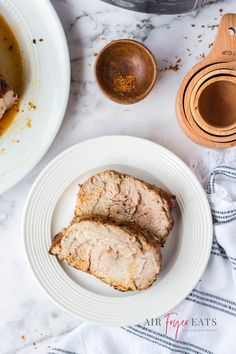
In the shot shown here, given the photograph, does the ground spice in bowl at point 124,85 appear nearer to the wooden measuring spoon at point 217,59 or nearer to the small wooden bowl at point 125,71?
the small wooden bowl at point 125,71

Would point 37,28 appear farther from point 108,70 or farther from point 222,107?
point 222,107

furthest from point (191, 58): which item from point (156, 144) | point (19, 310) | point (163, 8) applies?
point (19, 310)

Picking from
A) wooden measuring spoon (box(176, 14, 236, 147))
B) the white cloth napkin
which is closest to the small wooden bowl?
wooden measuring spoon (box(176, 14, 236, 147))

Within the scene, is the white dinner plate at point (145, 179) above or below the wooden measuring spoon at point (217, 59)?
below

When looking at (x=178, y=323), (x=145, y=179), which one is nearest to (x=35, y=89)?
(x=145, y=179)

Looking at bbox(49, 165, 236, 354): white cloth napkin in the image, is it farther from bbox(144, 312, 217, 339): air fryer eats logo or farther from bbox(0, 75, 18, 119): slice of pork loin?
bbox(0, 75, 18, 119): slice of pork loin

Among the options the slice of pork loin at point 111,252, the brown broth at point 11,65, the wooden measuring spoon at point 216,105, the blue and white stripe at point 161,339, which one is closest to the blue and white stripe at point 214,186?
the wooden measuring spoon at point 216,105
